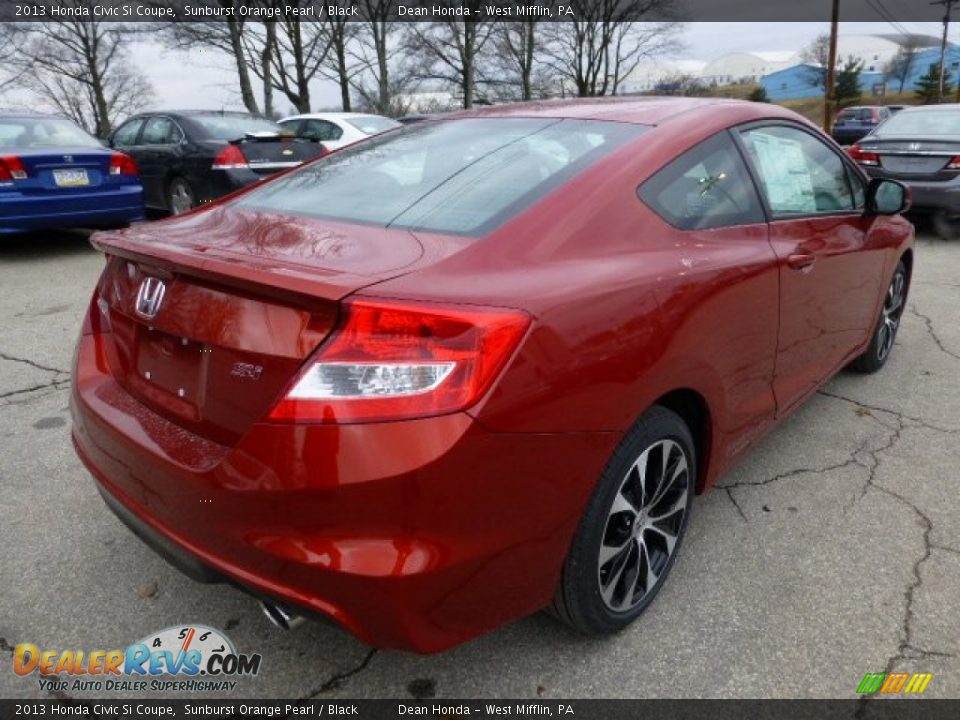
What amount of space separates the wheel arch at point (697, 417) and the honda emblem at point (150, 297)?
4.50 ft

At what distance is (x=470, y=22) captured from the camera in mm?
32219

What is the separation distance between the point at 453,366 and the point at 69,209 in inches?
275

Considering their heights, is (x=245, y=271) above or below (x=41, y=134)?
below

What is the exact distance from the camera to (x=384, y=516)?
1.48m

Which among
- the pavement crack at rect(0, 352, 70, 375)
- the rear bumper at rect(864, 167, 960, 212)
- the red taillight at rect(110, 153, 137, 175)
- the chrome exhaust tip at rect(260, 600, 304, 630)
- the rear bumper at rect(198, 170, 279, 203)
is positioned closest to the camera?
the chrome exhaust tip at rect(260, 600, 304, 630)

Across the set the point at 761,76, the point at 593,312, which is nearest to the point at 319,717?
the point at 593,312

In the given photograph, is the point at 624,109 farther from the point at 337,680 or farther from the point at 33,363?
the point at 33,363

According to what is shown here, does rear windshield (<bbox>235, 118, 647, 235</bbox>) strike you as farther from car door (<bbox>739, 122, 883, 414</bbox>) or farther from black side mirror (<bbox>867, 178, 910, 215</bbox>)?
black side mirror (<bbox>867, 178, 910, 215</bbox>)

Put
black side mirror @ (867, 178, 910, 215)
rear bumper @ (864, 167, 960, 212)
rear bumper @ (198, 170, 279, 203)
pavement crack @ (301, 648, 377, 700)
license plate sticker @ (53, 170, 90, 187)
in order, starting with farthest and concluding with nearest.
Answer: rear bumper @ (864, 167, 960, 212)
rear bumper @ (198, 170, 279, 203)
license plate sticker @ (53, 170, 90, 187)
black side mirror @ (867, 178, 910, 215)
pavement crack @ (301, 648, 377, 700)

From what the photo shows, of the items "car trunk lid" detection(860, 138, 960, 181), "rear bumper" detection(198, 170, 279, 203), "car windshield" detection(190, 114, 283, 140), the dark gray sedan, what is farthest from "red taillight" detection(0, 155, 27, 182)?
"car trunk lid" detection(860, 138, 960, 181)

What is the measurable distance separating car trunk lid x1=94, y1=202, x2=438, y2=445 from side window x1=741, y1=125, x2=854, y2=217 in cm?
156

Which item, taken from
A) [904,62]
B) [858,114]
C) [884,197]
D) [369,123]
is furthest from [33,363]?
[904,62]

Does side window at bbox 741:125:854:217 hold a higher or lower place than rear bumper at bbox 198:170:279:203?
higher

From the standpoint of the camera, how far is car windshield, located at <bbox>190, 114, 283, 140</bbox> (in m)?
8.34
